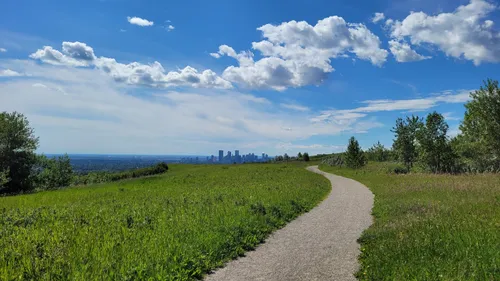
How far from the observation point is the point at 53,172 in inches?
2464

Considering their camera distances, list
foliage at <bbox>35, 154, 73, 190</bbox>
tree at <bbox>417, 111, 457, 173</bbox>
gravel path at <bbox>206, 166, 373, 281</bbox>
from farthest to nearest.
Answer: foliage at <bbox>35, 154, 73, 190</bbox> < tree at <bbox>417, 111, 457, 173</bbox> < gravel path at <bbox>206, 166, 373, 281</bbox>

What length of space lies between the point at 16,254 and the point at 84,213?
314 inches

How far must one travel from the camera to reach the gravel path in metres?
8.30

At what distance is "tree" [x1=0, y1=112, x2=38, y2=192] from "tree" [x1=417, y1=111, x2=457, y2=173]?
69.5 metres

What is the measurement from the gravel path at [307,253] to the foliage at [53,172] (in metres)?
61.1

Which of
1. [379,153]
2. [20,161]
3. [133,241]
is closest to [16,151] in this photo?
[20,161]

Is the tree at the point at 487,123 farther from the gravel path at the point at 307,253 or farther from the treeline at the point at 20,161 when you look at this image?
the treeline at the point at 20,161

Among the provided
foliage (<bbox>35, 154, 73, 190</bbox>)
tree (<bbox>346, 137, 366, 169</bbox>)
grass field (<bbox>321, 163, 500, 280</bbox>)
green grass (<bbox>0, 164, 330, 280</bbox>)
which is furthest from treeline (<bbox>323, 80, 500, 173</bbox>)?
foliage (<bbox>35, 154, 73, 190</bbox>)

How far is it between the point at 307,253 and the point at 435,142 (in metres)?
51.1

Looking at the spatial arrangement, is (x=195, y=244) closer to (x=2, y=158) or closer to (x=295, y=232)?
(x=295, y=232)

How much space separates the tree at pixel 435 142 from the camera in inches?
2023

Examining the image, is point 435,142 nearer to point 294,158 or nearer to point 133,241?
point 133,241

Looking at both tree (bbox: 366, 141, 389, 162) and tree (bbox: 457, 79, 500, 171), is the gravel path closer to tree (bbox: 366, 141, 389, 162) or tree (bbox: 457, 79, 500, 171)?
tree (bbox: 457, 79, 500, 171)

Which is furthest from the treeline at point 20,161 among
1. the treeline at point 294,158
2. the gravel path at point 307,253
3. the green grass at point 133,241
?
the treeline at point 294,158
